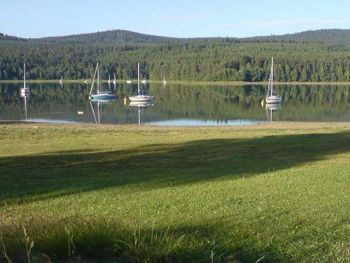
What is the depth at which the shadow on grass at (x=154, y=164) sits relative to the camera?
506 inches

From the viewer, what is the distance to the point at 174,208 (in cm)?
908

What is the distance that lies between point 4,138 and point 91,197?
22.5 metres

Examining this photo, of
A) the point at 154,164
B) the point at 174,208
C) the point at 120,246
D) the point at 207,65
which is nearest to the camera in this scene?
the point at 120,246

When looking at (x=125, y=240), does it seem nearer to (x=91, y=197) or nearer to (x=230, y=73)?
(x=91, y=197)

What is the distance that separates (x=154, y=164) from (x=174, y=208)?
9614 mm

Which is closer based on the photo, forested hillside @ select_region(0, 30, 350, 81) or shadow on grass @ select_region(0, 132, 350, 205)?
shadow on grass @ select_region(0, 132, 350, 205)

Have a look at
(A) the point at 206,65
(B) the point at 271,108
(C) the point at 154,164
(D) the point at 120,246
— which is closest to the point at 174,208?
(D) the point at 120,246

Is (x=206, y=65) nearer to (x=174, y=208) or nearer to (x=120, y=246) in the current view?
(x=174, y=208)

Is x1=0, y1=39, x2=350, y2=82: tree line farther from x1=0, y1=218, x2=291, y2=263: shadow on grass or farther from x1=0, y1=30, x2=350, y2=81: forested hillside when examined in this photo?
x1=0, y1=218, x2=291, y2=263: shadow on grass

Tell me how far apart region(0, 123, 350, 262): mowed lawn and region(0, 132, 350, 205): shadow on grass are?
34mm

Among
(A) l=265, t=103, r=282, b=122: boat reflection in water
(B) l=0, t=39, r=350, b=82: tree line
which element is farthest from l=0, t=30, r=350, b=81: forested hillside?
(A) l=265, t=103, r=282, b=122: boat reflection in water

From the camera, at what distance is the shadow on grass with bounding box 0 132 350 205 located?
12.9 metres

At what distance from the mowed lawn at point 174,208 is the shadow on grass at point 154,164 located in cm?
3

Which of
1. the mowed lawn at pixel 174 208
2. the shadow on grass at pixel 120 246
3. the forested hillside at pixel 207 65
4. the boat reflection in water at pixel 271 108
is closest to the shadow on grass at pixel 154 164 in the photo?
the mowed lawn at pixel 174 208
